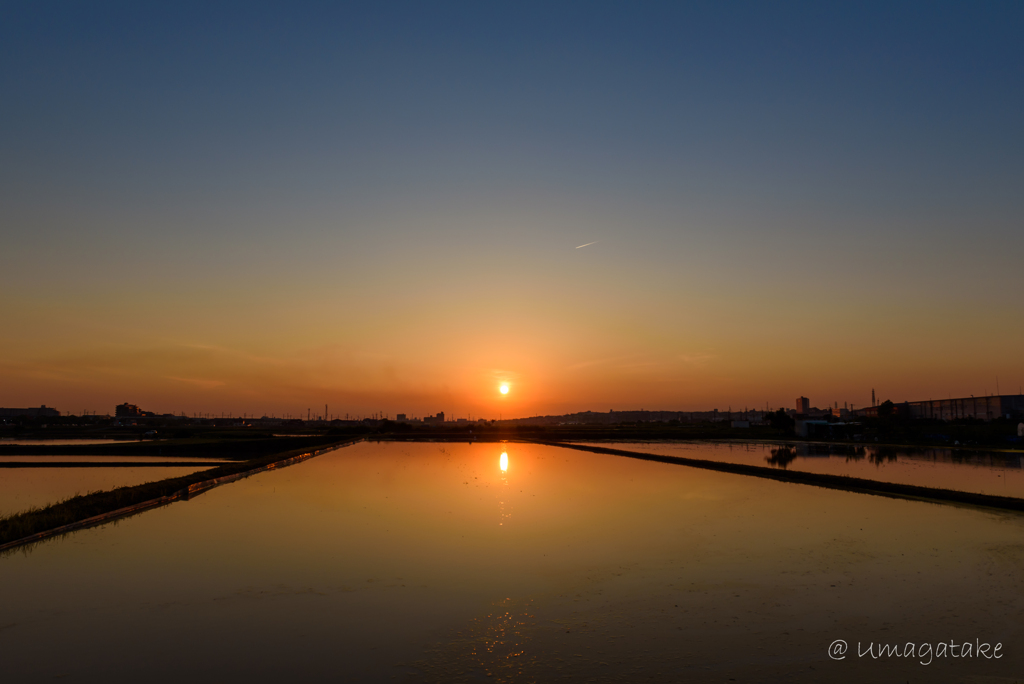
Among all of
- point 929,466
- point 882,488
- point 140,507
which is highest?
point 140,507

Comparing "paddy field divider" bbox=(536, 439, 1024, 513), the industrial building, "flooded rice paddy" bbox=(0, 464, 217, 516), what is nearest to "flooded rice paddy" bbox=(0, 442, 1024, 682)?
"paddy field divider" bbox=(536, 439, 1024, 513)

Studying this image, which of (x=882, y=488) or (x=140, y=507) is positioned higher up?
(x=140, y=507)

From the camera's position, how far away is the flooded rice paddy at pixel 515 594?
7.45 meters

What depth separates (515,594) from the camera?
1018 centimetres

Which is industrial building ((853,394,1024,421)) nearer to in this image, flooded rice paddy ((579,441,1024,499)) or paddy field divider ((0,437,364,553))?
flooded rice paddy ((579,441,1024,499))

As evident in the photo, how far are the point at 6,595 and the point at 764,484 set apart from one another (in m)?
24.8

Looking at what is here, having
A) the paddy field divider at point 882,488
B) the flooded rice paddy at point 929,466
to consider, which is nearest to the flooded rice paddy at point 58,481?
the paddy field divider at point 882,488

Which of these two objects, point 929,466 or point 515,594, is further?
point 929,466

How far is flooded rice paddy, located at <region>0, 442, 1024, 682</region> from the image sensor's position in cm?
745

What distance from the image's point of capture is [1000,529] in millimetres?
15977

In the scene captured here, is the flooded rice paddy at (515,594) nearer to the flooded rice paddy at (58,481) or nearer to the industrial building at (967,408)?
the flooded rice paddy at (58,481)

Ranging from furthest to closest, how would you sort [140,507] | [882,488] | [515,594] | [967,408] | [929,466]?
[967,408], [929,466], [882,488], [140,507], [515,594]

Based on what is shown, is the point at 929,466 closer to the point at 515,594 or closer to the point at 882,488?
the point at 882,488

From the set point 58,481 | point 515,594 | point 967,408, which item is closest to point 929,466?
point 515,594
